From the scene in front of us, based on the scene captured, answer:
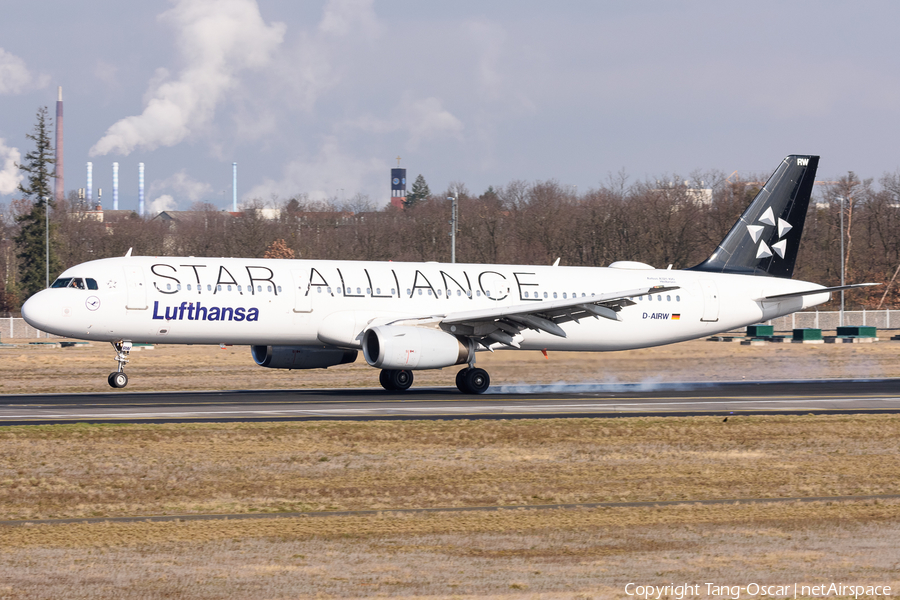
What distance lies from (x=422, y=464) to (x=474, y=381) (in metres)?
15.2

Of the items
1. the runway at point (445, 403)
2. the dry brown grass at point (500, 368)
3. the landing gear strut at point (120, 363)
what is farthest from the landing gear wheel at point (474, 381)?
the landing gear strut at point (120, 363)

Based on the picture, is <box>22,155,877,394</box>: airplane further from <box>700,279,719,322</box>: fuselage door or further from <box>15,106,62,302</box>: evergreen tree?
<box>15,106,62,302</box>: evergreen tree

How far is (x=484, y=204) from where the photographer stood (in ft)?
364

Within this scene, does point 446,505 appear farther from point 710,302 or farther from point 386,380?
point 710,302

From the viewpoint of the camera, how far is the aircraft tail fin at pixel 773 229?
39.0 m

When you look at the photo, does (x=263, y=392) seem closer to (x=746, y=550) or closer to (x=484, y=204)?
(x=746, y=550)

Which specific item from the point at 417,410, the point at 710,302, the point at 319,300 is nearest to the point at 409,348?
the point at 319,300

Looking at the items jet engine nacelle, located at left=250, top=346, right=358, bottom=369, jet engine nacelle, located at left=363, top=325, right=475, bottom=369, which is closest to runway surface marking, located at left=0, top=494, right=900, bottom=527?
jet engine nacelle, located at left=363, top=325, right=475, bottom=369

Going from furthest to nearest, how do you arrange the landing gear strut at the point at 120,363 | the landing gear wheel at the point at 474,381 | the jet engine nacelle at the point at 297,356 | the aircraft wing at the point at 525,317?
the jet engine nacelle at the point at 297,356 → the landing gear wheel at the point at 474,381 → the aircraft wing at the point at 525,317 → the landing gear strut at the point at 120,363

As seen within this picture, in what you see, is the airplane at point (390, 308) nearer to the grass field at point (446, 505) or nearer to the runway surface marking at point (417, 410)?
the runway surface marking at point (417, 410)

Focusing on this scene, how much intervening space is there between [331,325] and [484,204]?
80.8m

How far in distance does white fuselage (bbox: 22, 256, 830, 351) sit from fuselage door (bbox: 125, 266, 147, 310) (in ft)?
0.09

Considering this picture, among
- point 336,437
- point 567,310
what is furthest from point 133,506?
point 567,310

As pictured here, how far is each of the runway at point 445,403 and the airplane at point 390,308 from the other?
4.64 feet
